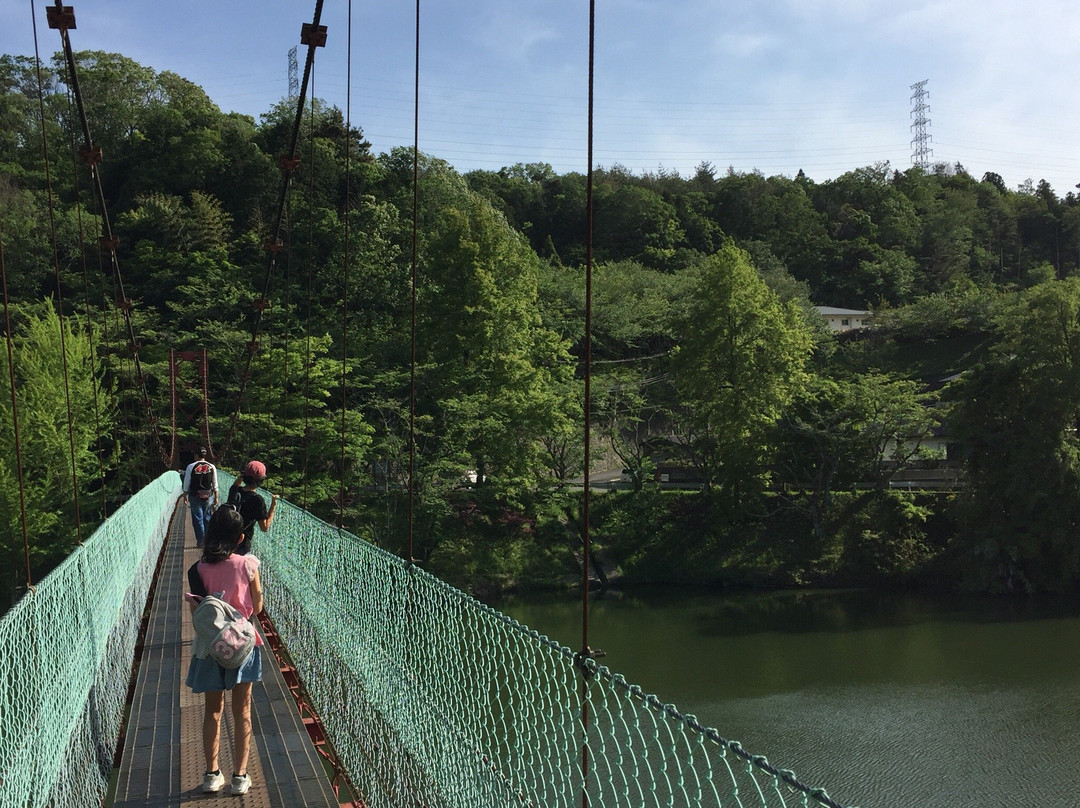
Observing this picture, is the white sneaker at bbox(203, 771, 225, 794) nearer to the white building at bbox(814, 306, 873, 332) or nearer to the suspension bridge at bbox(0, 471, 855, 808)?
the suspension bridge at bbox(0, 471, 855, 808)

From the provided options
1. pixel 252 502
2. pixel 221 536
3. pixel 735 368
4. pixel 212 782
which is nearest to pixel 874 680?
pixel 735 368

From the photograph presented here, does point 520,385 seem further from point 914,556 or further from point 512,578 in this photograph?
point 914,556

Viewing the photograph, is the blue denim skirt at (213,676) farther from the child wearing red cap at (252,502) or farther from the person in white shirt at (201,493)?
the person in white shirt at (201,493)

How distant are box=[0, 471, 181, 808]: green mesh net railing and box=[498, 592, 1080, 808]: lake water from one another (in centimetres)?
665

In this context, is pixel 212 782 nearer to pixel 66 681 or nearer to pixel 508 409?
pixel 66 681

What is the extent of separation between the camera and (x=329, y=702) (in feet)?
10.8

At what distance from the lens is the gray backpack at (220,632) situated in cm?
239

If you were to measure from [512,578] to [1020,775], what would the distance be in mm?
10034

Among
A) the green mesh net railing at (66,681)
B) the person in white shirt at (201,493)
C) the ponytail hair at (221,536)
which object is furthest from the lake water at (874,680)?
the ponytail hair at (221,536)

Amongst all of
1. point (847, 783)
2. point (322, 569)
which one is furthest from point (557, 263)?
point (322, 569)

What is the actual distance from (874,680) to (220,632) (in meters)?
11.6

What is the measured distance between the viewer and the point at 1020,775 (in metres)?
9.15

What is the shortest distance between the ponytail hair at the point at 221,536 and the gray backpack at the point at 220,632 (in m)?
0.11

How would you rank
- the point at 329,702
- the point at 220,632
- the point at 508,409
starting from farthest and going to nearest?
1. the point at 508,409
2. the point at 329,702
3. the point at 220,632
